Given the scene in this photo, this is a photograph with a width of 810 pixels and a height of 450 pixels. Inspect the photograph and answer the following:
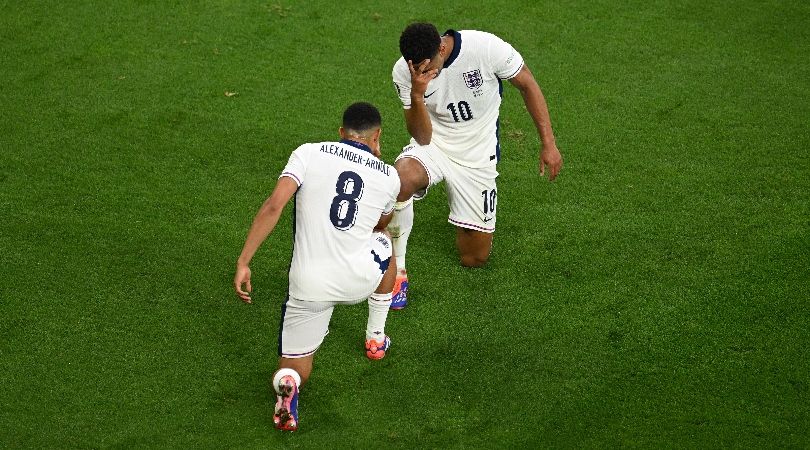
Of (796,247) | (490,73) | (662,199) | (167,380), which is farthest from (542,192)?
(167,380)

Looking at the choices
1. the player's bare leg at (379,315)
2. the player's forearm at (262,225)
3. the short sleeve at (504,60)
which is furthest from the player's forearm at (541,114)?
the player's forearm at (262,225)

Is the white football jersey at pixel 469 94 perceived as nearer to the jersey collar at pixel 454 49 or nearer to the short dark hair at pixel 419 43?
the jersey collar at pixel 454 49

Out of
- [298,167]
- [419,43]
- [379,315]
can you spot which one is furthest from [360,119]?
[379,315]

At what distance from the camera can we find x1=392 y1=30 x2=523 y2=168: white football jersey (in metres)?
6.48

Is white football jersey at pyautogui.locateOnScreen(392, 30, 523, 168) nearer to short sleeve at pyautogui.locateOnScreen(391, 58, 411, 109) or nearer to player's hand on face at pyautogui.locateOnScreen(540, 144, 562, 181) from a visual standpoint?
short sleeve at pyautogui.locateOnScreen(391, 58, 411, 109)

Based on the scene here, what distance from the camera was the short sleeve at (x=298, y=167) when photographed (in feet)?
16.7

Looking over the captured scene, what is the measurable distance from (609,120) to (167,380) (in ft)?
15.0

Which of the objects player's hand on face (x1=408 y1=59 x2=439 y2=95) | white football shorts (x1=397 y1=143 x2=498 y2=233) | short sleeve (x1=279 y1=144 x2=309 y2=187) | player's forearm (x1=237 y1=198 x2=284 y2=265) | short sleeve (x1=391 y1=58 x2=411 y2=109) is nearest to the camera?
player's forearm (x1=237 y1=198 x2=284 y2=265)

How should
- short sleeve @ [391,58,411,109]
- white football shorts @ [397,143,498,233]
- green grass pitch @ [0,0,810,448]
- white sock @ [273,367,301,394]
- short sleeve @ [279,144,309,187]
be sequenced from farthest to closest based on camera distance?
white football shorts @ [397,143,498,233] < short sleeve @ [391,58,411,109] < green grass pitch @ [0,0,810,448] < white sock @ [273,367,301,394] < short sleeve @ [279,144,309,187]

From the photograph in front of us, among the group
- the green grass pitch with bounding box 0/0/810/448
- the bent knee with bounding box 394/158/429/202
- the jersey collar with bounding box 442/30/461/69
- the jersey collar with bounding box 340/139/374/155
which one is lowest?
the green grass pitch with bounding box 0/0/810/448

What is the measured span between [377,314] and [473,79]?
177cm

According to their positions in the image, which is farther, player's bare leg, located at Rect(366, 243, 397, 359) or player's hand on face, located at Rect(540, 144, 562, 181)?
player's hand on face, located at Rect(540, 144, 562, 181)

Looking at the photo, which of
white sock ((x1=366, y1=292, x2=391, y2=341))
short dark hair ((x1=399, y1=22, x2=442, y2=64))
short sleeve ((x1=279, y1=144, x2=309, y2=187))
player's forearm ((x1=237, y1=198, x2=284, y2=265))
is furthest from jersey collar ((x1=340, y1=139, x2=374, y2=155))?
white sock ((x1=366, y1=292, x2=391, y2=341))

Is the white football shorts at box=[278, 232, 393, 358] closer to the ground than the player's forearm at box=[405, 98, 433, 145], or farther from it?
closer to the ground
